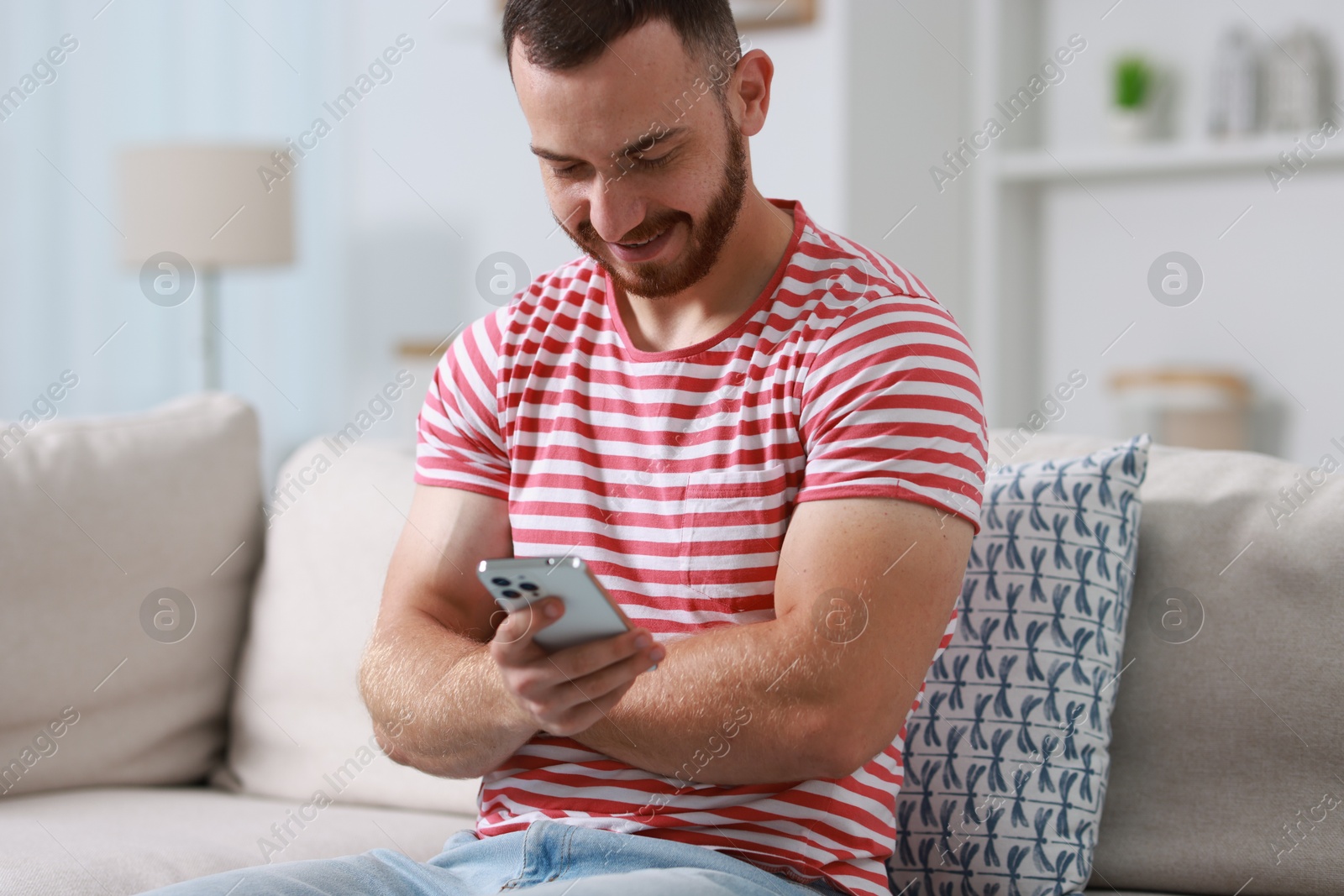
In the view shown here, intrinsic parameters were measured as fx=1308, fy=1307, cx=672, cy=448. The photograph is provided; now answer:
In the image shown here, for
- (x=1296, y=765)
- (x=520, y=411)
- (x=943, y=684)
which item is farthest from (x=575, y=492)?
(x=1296, y=765)

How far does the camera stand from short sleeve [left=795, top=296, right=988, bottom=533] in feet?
3.40

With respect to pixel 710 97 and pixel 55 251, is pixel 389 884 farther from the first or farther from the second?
pixel 55 251

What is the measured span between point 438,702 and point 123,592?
0.67m

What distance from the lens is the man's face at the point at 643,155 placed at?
1.12 m

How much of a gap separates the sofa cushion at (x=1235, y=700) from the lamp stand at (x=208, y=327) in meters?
2.60

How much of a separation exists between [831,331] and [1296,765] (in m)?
0.60

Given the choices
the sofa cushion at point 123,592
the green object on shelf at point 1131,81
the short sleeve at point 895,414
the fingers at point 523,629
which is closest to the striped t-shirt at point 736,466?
the short sleeve at point 895,414

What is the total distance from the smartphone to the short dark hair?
489 millimetres

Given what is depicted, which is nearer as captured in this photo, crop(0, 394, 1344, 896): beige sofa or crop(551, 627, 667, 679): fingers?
crop(551, 627, 667, 679): fingers

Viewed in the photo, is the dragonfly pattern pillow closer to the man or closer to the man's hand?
the man

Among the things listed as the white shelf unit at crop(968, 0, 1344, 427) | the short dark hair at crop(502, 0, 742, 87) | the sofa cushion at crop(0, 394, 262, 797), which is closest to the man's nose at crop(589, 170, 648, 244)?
the short dark hair at crop(502, 0, 742, 87)

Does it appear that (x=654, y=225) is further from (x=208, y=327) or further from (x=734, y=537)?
(x=208, y=327)

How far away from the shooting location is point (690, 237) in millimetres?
1168

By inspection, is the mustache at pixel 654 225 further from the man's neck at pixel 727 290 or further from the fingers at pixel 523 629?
the fingers at pixel 523 629
